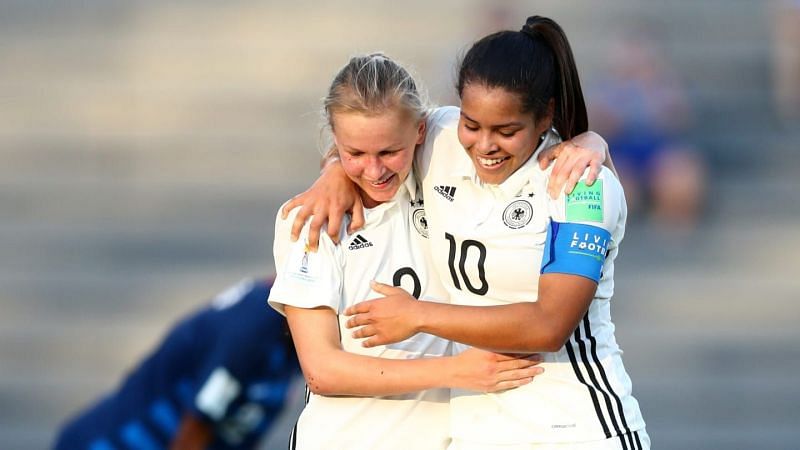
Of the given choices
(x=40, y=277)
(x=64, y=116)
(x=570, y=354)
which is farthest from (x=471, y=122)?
(x=64, y=116)

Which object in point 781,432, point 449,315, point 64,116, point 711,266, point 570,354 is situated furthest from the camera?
point 64,116

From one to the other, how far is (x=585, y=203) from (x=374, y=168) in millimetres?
519

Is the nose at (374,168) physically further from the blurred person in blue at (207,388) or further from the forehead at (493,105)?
the blurred person in blue at (207,388)

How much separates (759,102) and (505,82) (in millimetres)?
6560

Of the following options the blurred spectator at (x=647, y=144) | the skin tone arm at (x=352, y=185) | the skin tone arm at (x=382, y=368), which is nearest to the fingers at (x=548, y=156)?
the skin tone arm at (x=352, y=185)

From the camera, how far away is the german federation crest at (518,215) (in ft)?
10.1

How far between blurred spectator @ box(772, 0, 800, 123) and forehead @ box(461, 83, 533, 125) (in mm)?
6511

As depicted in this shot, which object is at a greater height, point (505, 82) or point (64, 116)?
point (505, 82)

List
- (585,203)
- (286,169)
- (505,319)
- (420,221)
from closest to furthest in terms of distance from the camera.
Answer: (505,319), (585,203), (420,221), (286,169)

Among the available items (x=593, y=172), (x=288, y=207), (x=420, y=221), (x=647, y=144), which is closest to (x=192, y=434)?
(x=288, y=207)

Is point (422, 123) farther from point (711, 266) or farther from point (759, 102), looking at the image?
point (759, 102)

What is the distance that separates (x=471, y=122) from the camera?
9.85 ft

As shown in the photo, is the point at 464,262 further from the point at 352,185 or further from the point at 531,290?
the point at 352,185

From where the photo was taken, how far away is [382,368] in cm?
304
